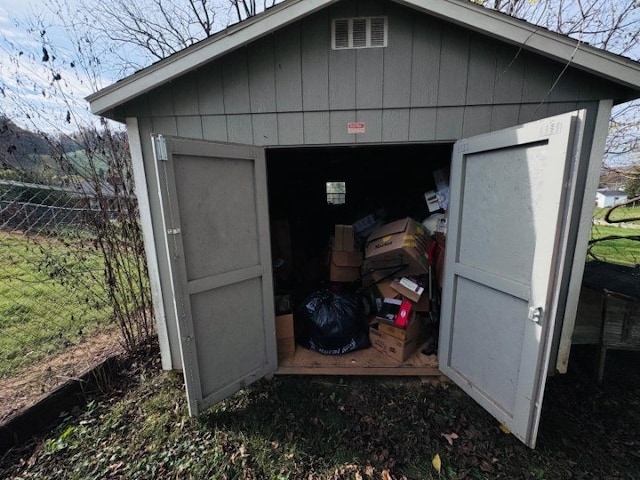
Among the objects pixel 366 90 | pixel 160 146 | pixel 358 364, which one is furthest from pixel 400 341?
pixel 160 146

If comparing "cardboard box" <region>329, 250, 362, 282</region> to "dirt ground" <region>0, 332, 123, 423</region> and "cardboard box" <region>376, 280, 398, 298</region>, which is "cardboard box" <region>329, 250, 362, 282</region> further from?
"dirt ground" <region>0, 332, 123, 423</region>

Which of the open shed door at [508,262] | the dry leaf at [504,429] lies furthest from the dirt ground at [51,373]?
the dry leaf at [504,429]

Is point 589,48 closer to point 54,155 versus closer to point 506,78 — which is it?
point 506,78

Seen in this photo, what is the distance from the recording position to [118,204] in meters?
2.81

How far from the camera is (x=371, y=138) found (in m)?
2.39

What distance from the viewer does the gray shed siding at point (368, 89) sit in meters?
2.22

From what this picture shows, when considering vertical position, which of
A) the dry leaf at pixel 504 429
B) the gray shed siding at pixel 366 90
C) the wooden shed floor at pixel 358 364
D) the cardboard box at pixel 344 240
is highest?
the gray shed siding at pixel 366 90

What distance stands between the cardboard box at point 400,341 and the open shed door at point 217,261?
1.11 m

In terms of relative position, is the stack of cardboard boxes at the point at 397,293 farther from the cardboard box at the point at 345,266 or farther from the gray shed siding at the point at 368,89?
the gray shed siding at the point at 368,89

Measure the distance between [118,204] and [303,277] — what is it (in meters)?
2.68

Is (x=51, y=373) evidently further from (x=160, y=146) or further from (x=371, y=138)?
(x=371, y=138)

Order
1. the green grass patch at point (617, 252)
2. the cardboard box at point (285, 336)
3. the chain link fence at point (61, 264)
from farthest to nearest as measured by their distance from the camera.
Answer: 1. the green grass patch at point (617, 252)
2. the cardboard box at point (285, 336)
3. the chain link fence at point (61, 264)

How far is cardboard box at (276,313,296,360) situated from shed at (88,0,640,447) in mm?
287

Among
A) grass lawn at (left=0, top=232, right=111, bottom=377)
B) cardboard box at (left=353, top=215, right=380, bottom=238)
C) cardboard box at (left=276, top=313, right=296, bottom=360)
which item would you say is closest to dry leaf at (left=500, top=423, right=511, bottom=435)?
cardboard box at (left=276, top=313, right=296, bottom=360)
